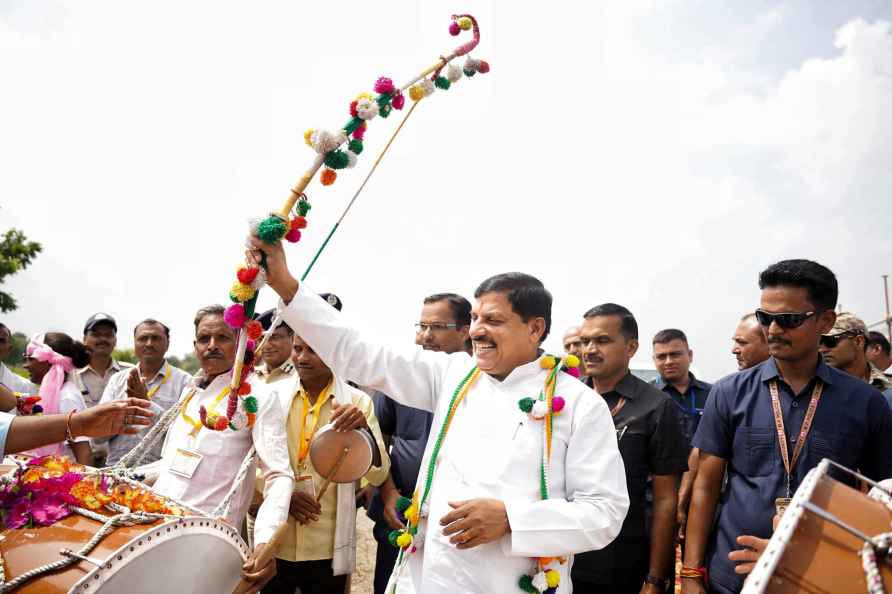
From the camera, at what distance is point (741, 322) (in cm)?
620

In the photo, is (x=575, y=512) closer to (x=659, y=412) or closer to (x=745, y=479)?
(x=745, y=479)

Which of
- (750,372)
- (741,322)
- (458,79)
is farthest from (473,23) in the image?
(741,322)

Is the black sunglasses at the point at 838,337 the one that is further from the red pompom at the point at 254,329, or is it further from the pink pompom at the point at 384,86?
the red pompom at the point at 254,329

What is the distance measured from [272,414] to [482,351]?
53.8 inches

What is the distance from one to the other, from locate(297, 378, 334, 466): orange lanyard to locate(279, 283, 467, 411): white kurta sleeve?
134cm

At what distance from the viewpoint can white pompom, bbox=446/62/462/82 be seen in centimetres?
298

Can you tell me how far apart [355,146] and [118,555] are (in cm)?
203

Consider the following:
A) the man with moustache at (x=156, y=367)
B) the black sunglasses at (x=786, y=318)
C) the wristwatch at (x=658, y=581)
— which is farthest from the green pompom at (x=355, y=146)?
the man with moustache at (x=156, y=367)

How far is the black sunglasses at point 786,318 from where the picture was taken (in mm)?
3176

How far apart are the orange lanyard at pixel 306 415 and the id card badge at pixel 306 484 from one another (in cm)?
10

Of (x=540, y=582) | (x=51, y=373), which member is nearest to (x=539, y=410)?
(x=540, y=582)

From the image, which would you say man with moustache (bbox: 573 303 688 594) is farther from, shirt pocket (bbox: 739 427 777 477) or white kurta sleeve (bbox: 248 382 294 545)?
white kurta sleeve (bbox: 248 382 294 545)

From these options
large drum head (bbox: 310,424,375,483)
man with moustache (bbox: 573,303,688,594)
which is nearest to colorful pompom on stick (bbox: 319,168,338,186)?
large drum head (bbox: 310,424,375,483)

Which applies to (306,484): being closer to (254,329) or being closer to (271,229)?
(254,329)
